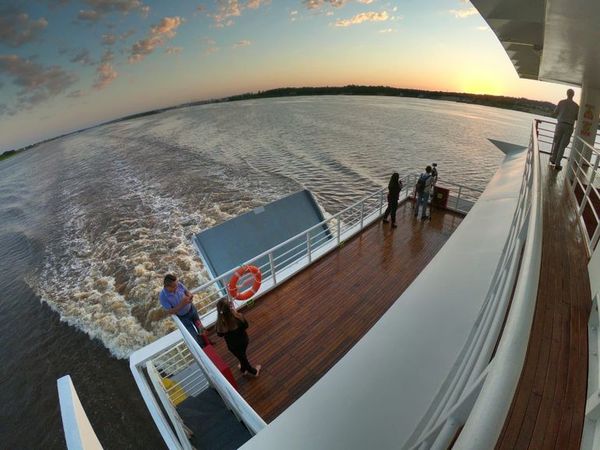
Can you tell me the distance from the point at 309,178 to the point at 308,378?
17.5 m

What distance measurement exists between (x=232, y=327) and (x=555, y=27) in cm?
468

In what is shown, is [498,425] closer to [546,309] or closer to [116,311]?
[546,309]

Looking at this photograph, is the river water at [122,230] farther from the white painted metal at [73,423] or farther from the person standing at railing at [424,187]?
the person standing at railing at [424,187]

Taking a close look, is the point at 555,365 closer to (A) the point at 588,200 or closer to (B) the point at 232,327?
(A) the point at 588,200

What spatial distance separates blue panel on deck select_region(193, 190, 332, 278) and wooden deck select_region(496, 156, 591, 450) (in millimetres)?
4623

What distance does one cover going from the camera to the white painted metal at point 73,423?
5.14 ft

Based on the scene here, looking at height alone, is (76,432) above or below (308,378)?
above

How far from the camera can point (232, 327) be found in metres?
3.30


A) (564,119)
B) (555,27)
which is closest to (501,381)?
(555,27)

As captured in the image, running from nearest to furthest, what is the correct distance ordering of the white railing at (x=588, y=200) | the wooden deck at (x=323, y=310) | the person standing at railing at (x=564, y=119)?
1. the white railing at (x=588, y=200)
2. the wooden deck at (x=323, y=310)
3. the person standing at railing at (x=564, y=119)

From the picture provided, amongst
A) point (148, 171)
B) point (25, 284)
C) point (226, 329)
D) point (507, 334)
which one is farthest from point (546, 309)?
point (148, 171)

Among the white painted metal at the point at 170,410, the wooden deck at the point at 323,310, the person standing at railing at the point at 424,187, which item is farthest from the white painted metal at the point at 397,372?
the person standing at railing at the point at 424,187

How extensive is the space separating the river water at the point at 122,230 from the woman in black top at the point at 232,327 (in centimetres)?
498

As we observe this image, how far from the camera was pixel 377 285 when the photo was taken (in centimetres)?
520
